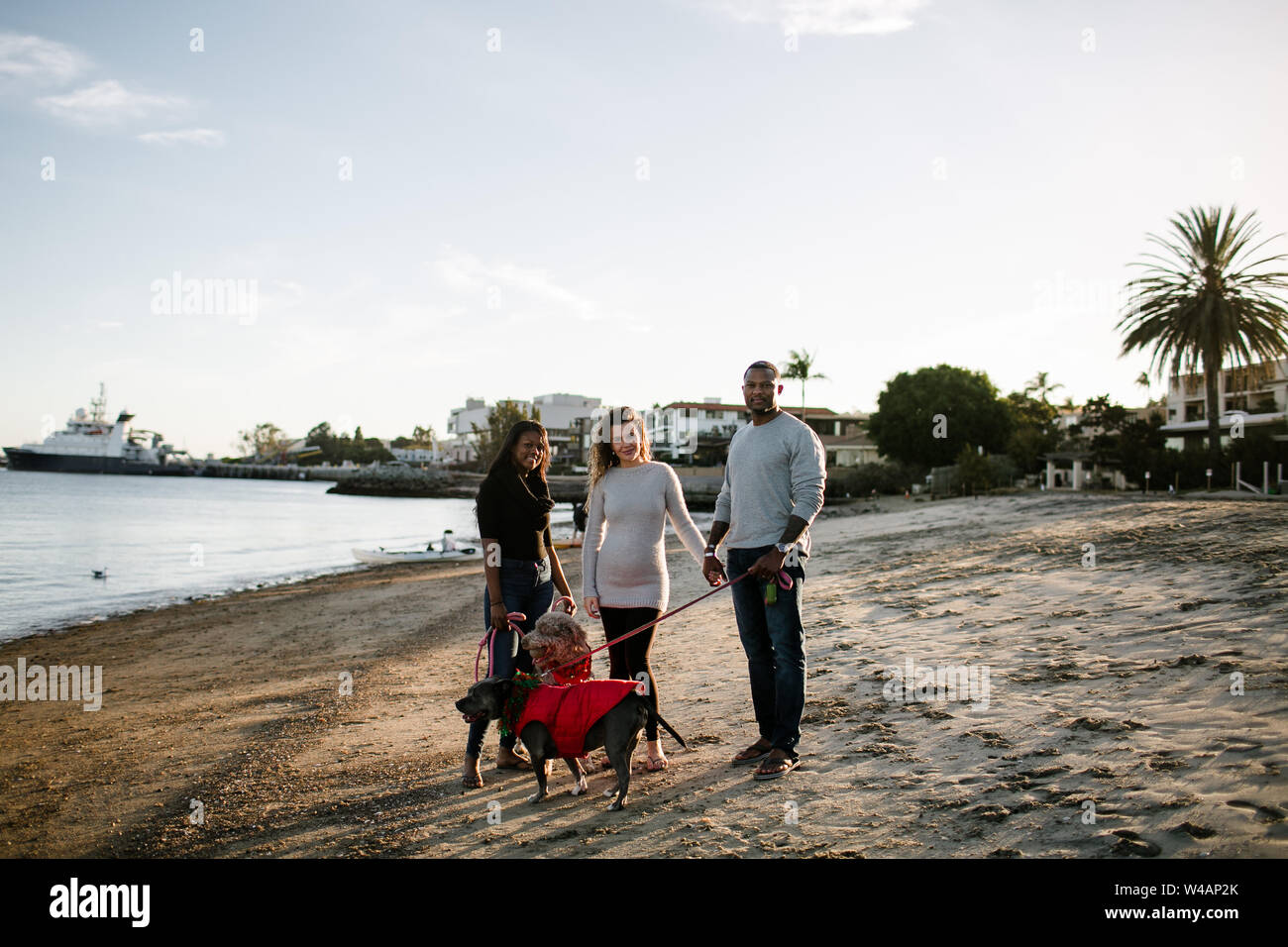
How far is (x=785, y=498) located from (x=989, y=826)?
6.38ft

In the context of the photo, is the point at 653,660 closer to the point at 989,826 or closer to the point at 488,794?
the point at 488,794

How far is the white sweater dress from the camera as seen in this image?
179 inches

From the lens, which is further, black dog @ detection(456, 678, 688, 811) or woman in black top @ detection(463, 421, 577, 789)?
woman in black top @ detection(463, 421, 577, 789)

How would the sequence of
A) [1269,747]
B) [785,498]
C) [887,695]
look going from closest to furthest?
[1269,747], [785,498], [887,695]

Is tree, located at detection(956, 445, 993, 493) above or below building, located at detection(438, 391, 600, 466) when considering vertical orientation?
below

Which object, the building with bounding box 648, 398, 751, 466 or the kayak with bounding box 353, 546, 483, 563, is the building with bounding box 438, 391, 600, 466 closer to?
the building with bounding box 648, 398, 751, 466

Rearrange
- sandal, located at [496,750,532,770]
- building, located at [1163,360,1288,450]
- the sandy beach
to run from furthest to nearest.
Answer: building, located at [1163,360,1288,450] → sandal, located at [496,750,532,770] → the sandy beach

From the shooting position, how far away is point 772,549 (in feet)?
14.2

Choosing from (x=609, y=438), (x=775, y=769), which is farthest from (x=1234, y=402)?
(x=609, y=438)

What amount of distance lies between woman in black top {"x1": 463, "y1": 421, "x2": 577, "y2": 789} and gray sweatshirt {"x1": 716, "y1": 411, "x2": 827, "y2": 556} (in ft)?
3.98

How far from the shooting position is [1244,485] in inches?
935

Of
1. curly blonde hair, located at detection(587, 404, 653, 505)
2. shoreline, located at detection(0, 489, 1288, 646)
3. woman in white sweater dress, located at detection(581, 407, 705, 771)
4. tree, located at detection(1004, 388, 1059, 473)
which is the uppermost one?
tree, located at detection(1004, 388, 1059, 473)

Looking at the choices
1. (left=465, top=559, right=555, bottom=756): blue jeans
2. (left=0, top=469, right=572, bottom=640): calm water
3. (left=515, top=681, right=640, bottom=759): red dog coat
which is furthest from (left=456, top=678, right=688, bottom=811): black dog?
(left=0, top=469, right=572, bottom=640): calm water
